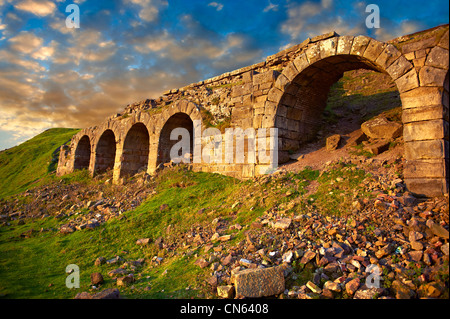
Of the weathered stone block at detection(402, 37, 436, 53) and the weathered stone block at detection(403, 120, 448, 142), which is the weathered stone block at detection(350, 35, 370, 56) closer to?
the weathered stone block at detection(402, 37, 436, 53)

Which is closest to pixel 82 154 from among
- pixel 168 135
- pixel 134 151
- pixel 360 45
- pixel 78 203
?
pixel 134 151

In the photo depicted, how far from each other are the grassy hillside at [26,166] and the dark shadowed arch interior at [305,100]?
15.4 m

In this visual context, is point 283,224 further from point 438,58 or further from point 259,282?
point 438,58

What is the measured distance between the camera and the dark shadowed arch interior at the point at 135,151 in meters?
12.0

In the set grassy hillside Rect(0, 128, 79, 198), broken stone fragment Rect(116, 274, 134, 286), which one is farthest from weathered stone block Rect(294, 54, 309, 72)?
grassy hillside Rect(0, 128, 79, 198)

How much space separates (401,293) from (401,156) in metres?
3.50

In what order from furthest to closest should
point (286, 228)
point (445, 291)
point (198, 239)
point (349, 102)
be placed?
point (349, 102)
point (198, 239)
point (286, 228)
point (445, 291)

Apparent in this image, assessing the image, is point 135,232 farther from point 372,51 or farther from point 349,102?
point 349,102

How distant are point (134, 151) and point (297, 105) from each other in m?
8.10

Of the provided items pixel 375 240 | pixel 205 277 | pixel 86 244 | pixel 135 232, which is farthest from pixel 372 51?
pixel 86 244

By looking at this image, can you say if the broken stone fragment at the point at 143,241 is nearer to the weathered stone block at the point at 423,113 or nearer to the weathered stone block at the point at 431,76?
the weathered stone block at the point at 423,113

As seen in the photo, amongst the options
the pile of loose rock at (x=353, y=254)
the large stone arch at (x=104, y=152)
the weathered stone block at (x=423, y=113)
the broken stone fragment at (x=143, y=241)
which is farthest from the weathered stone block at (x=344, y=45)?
the large stone arch at (x=104, y=152)
